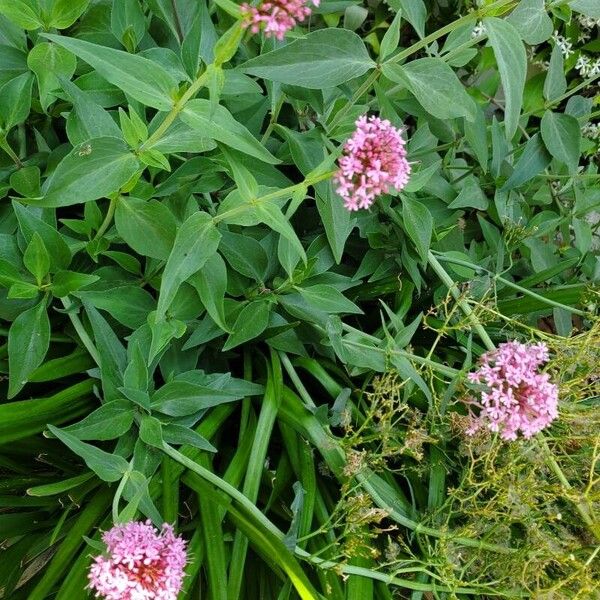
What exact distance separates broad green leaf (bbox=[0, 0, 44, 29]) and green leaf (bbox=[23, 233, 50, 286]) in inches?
7.9

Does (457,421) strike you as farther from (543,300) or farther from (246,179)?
(246,179)

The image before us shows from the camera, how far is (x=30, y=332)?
678 mm

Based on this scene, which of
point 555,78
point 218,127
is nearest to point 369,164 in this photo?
point 218,127

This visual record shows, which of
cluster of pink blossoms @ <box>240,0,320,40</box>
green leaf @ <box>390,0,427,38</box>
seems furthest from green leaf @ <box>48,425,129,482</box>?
green leaf @ <box>390,0,427,38</box>

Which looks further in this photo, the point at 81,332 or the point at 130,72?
the point at 81,332

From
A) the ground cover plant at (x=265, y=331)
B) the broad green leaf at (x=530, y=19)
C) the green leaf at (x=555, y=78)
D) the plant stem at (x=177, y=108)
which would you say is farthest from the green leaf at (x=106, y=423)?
the green leaf at (x=555, y=78)

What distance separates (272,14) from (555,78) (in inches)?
24.3

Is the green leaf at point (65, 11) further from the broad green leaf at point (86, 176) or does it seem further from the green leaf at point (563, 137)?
the green leaf at point (563, 137)

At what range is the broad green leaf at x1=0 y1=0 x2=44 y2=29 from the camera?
0.63m

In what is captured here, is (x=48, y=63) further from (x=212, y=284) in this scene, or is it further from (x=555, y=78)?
(x=555, y=78)

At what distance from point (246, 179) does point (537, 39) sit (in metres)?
0.34

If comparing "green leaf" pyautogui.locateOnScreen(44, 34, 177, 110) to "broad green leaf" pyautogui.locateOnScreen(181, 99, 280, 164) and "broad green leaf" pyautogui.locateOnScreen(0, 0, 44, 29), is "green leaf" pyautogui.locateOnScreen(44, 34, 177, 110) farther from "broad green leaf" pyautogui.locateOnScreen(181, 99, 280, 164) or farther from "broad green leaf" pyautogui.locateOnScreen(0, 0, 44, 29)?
"broad green leaf" pyautogui.locateOnScreen(0, 0, 44, 29)

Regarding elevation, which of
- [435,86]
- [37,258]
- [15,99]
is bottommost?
[37,258]

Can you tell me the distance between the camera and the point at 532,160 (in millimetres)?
871
